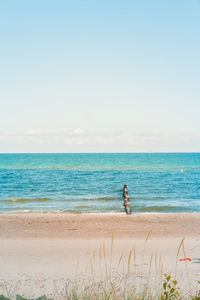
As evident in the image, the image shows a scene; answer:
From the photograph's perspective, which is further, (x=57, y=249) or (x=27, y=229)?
(x=27, y=229)

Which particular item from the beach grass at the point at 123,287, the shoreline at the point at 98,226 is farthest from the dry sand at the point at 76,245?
the beach grass at the point at 123,287

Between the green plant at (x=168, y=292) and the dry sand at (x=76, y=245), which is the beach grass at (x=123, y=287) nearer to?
the green plant at (x=168, y=292)

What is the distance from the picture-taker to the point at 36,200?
22.8 meters

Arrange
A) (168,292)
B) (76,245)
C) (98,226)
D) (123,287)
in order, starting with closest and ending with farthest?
(168,292), (123,287), (76,245), (98,226)

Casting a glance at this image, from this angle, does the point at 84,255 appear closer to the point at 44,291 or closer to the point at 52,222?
the point at 44,291

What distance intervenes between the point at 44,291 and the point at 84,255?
2.75 m

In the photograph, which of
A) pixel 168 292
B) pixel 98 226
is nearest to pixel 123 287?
pixel 168 292

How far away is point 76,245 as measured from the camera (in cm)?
963

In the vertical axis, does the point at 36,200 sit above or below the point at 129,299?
below

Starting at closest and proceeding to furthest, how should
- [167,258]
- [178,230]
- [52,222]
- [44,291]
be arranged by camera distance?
1. [44,291]
2. [167,258]
3. [178,230]
4. [52,222]

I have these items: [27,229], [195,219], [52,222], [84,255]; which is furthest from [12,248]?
[195,219]

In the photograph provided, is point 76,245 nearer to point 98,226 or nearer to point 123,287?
point 98,226

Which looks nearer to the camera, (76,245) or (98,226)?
(76,245)

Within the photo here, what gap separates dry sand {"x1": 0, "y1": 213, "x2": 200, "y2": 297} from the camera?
673 cm
